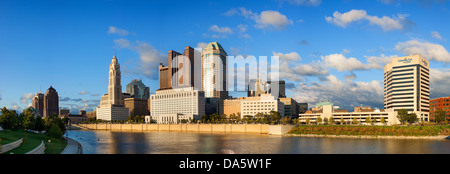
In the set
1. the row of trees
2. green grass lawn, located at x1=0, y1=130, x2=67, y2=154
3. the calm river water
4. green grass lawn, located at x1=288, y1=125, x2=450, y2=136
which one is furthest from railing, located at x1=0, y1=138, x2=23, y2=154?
green grass lawn, located at x1=288, y1=125, x2=450, y2=136

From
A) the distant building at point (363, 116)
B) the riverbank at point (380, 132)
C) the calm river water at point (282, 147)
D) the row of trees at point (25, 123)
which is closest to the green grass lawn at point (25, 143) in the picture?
the row of trees at point (25, 123)

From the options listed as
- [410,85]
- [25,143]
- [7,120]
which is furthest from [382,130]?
[7,120]

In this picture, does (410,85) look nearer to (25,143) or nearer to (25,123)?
(25,143)

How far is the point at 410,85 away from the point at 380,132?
7134 centimetres

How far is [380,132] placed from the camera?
12294 centimetres

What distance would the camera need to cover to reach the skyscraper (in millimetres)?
174500

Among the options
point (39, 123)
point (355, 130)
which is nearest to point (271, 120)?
point (355, 130)

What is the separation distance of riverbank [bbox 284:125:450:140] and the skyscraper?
57.6m

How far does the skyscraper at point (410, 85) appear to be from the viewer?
174500 millimetres

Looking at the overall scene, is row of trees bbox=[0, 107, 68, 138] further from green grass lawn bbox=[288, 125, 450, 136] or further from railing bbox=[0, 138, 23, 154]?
green grass lawn bbox=[288, 125, 450, 136]

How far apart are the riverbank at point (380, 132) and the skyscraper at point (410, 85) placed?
57.6m

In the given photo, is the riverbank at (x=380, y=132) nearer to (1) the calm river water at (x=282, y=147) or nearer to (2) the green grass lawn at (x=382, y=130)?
(2) the green grass lawn at (x=382, y=130)
